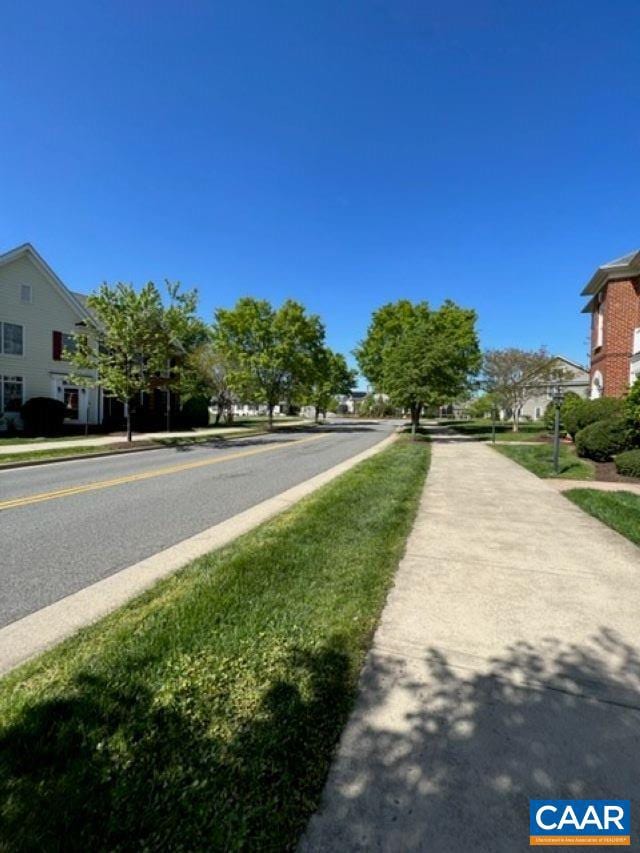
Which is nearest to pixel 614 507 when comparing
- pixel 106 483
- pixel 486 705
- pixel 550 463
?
pixel 550 463

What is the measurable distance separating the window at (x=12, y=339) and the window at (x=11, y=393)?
137cm

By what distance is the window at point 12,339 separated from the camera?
22.0 metres

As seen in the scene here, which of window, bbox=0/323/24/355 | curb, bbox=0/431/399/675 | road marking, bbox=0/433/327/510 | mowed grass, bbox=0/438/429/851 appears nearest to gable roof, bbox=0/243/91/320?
window, bbox=0/323/24/355

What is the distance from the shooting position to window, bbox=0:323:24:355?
22016 mm

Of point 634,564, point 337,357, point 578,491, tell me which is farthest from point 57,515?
point 337,357

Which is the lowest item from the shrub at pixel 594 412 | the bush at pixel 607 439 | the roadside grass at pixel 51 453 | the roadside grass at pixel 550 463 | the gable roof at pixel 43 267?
the roadside grass at pixel 51 453

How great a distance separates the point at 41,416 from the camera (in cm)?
2130

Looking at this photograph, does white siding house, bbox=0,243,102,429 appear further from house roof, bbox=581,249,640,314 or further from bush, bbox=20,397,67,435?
house roof, bbox=581,249,640,314

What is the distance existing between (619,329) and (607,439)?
6.70m

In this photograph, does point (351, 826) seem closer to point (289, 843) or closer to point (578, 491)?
point (289, 843)

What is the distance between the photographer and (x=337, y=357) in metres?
70.5

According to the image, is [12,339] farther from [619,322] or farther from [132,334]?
[619,322]

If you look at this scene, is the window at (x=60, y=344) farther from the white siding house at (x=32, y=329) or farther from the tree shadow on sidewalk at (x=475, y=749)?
the tree shadow on sidewalk at (x=475, y=749)

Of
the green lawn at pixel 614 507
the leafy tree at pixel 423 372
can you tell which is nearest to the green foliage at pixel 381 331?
the leafy tree at pixel 423 372
